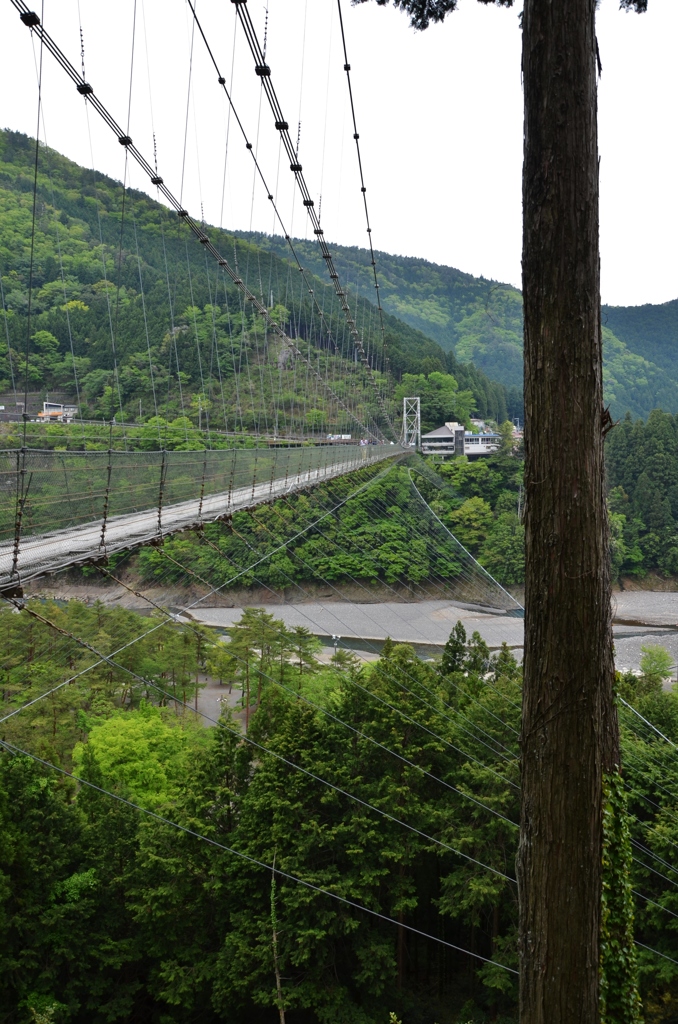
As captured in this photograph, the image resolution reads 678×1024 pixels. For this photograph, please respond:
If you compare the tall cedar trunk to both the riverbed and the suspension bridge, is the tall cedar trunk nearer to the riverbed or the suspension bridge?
the suspension bridge

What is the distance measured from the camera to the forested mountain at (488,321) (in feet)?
184

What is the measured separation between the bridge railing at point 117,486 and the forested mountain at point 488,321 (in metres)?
49.0

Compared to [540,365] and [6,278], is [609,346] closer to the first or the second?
[6,278]

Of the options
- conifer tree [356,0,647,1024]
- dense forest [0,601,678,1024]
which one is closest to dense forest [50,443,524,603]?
dense forest [0,601,678,1024]

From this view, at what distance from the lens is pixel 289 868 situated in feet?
23.4

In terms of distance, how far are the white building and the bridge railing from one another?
29.3m

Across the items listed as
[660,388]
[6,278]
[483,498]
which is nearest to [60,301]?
[6,278]

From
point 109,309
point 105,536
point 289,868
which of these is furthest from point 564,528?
point 289,868

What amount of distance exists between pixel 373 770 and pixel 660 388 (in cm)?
5235

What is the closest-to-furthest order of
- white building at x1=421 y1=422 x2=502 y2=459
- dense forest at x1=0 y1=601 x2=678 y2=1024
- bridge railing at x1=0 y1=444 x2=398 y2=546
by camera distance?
1. bridge railing at x1=0 y1=444 x2=398 y2=546
2. dense forest at x1=0 y1=601 x2=678 y2=1024
3. white building at x1=421 y1=422 x2=502 y2=459

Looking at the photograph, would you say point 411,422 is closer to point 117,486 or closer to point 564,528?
point 117,486

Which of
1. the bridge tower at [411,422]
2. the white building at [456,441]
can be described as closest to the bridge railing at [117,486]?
the bridge tower at [411,422]

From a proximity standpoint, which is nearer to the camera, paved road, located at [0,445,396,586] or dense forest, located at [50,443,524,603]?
paved road, located at [0,445,396,586]

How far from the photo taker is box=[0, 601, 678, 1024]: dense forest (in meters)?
6.82
